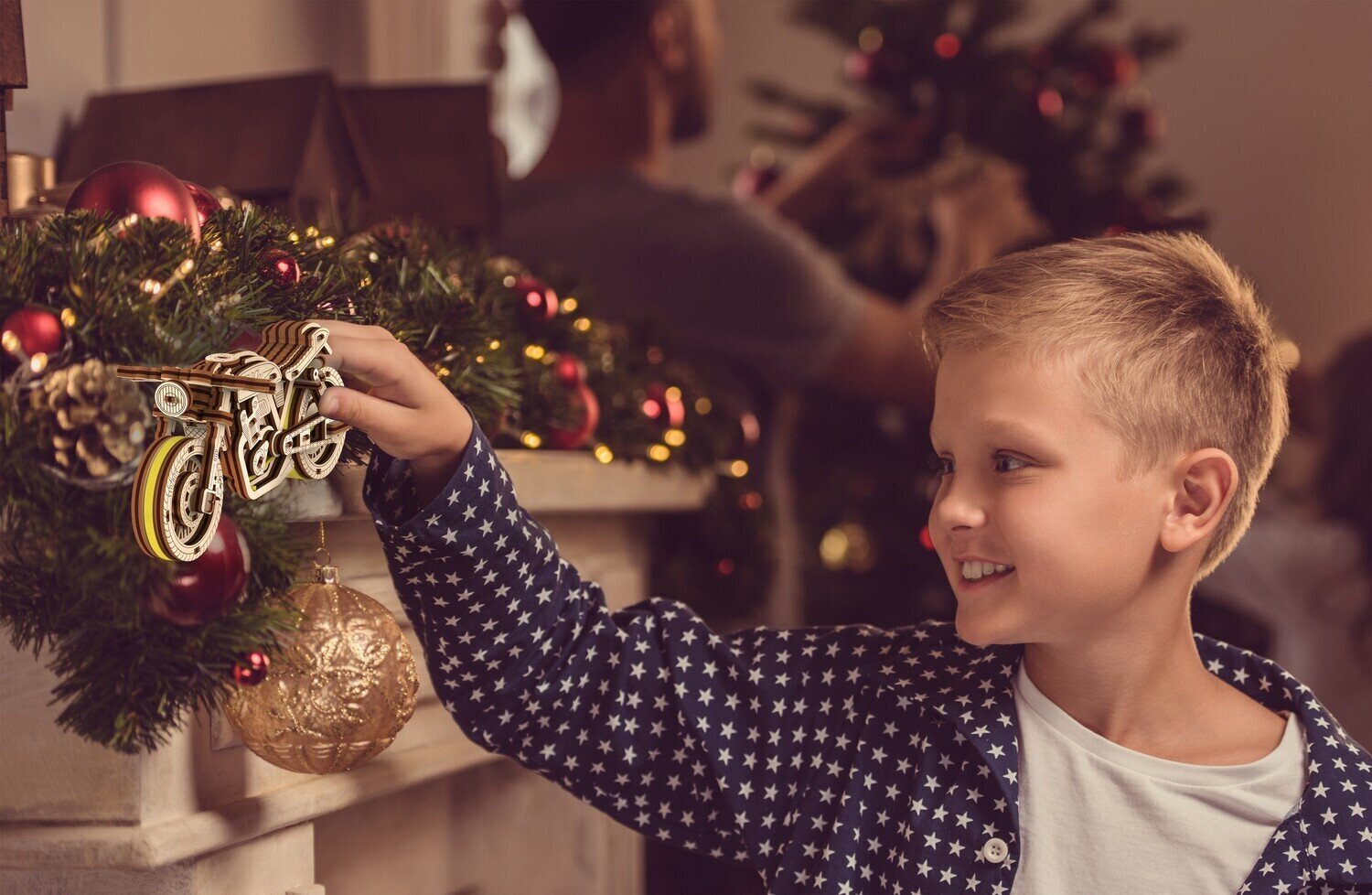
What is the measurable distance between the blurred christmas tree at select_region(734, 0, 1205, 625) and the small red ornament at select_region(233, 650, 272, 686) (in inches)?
76.7

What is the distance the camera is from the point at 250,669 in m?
0.59

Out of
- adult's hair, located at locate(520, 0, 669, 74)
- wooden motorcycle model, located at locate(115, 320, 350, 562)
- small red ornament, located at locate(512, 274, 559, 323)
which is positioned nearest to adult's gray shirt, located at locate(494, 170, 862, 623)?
adult's hair, located at locate(520, 0, 669, 74)

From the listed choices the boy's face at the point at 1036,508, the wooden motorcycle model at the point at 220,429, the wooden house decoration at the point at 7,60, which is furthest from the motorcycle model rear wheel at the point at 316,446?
the boy's face at the point at 1036,508

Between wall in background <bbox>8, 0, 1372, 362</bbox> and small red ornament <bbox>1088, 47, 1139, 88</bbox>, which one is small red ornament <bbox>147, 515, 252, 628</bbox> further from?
wall in background <bbox>8, 0, 1372, 362</bbox>

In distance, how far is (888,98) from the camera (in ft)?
8.24

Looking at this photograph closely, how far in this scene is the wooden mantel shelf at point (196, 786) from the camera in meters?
0.68

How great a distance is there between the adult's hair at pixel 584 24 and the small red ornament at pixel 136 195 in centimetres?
111

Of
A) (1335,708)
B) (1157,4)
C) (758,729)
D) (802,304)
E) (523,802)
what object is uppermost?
(1157,4)

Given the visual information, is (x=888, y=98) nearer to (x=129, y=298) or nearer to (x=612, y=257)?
(x=612, y=257)

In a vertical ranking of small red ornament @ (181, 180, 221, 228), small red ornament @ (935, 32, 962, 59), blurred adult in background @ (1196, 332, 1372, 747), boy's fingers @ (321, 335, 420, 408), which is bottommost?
blurred adult in background @ (1196, 332, 1372, 747)

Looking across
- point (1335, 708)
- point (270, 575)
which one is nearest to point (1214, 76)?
point (1335, 708)

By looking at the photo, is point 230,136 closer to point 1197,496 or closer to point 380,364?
point 380,364

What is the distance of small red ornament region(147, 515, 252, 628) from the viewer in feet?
1.81

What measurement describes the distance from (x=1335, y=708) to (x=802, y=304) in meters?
1.19
